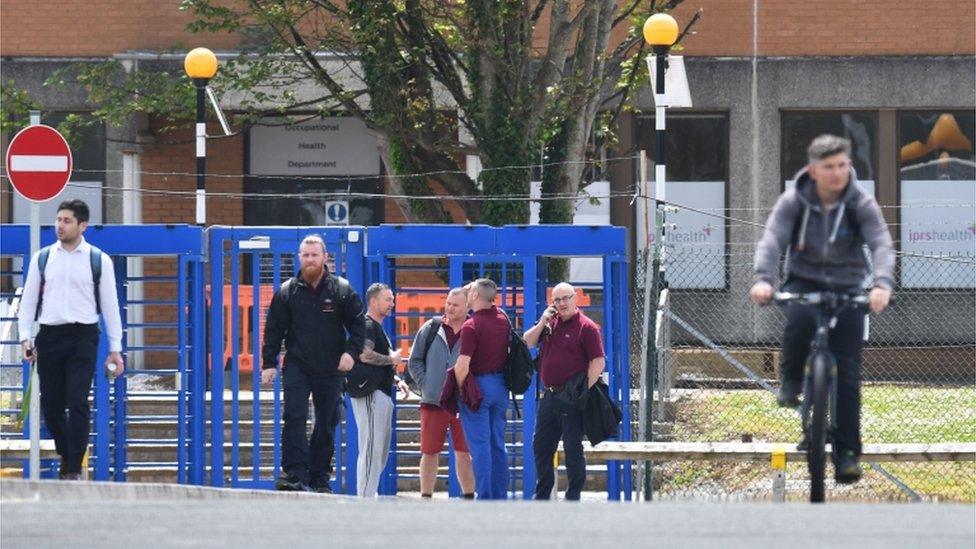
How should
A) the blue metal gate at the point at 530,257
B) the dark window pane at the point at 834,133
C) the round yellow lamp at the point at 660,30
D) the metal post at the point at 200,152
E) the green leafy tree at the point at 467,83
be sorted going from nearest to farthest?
the blue metal gate at the point at 530,257 < the round yellow lamp at the point at 660,30 < the metal post at the point at 200,152 < the green leafy tree at the point at 467,83 < the dark window pane at the point at 834,133

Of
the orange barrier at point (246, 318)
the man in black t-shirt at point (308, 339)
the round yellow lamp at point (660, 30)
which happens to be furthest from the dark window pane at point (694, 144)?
the man in black t-shirt at point (308, 339)

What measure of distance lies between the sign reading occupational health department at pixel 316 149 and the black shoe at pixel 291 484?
12875mm

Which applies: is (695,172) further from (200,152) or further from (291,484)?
(291,484)

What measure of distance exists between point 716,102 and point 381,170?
15.6 ft

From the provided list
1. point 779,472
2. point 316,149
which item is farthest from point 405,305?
point 316,149

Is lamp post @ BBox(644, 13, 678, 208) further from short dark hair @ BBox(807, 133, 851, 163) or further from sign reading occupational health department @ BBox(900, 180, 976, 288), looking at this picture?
sign reading occupational health department @ BBox(900, 180, 976, 288)

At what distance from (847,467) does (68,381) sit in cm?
555

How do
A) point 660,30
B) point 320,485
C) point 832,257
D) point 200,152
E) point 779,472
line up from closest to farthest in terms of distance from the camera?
point 832,257 → point 779,472 → point 320,485 → point 660,30 → point 200,152

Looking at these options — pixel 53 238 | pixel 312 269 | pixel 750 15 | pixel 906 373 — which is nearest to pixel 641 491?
pixel 312 269

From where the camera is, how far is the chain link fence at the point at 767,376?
16344 millimetres

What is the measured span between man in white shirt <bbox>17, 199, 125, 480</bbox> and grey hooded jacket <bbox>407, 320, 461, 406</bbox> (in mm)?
2714

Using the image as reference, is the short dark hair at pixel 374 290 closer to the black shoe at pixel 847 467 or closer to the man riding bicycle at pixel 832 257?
the man riding bicycle at pixel 832 257

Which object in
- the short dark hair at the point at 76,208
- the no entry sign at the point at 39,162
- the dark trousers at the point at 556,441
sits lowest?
the dark trousers at the point at 556,441

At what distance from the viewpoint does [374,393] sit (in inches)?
549
